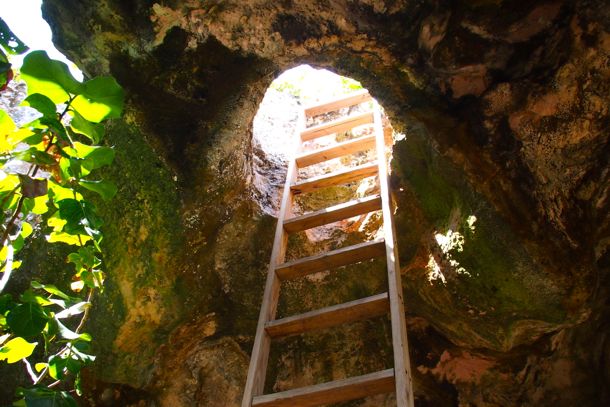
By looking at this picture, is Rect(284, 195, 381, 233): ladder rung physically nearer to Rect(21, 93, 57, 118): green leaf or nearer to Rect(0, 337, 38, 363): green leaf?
Rect(0, 337, 38, 363): green leaf

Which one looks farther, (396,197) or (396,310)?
(396,197)

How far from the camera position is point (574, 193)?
215cm

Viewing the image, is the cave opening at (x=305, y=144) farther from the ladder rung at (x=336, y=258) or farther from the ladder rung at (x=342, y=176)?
the ladder rung at (x=336, y=258)

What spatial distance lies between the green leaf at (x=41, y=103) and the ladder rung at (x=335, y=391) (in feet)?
4.23

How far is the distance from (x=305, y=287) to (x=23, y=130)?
1.97 metres

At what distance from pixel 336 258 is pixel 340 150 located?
0.97m

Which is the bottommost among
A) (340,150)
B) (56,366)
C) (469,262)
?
(56,366)

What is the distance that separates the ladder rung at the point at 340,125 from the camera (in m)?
3.51

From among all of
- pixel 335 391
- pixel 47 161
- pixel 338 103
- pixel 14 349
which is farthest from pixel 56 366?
pixel 338 103

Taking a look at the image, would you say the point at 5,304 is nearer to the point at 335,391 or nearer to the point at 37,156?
the point at 37,156

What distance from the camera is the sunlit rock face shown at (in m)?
Answer: 2.12

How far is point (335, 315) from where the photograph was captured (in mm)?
2182

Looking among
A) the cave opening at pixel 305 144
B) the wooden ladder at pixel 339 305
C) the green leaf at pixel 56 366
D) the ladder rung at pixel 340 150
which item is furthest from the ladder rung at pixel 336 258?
the green leaf at pixel 56 366

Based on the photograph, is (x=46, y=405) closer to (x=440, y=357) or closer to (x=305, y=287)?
(x=305, y=287)
